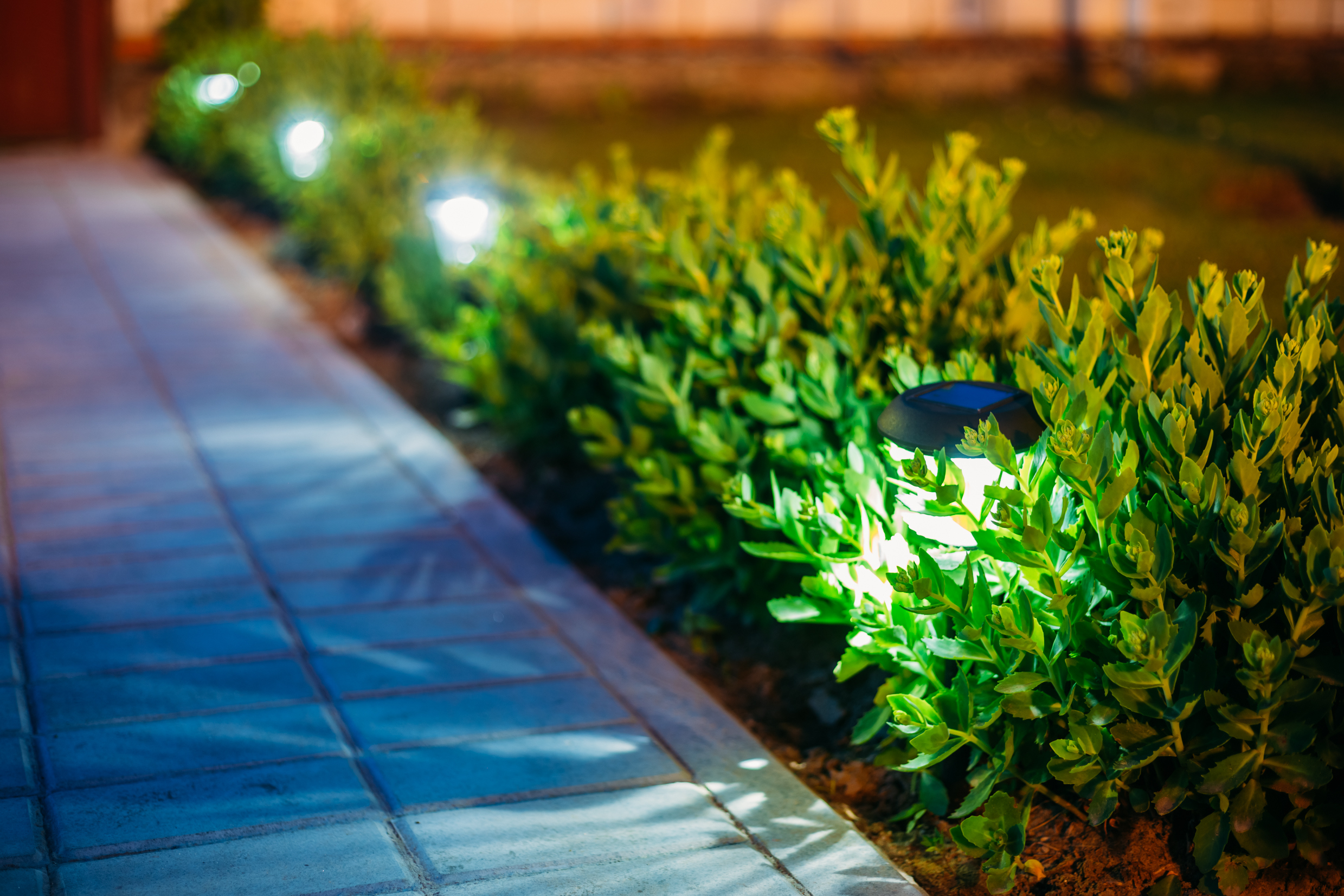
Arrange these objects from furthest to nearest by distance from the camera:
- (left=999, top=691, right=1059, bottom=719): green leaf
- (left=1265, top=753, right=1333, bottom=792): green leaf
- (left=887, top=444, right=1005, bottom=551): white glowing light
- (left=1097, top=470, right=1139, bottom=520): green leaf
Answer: (left=887, top=444, right=1005, bottom=551): white glowing light < (left=999, top=691, right=1059, bottom=719): green leaf < (left=1097, top=470, right=1139, bottom=520): green leaf < (left=1265, top=753, right=1333, bottom=792): green leaf

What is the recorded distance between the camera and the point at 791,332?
4141 millimetres

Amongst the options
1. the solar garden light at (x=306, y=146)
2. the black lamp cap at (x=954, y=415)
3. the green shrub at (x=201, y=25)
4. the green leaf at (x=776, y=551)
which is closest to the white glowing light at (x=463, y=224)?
the solar garden light at (x=306, y=146)

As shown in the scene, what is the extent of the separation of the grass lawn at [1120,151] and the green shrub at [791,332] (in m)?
3.54

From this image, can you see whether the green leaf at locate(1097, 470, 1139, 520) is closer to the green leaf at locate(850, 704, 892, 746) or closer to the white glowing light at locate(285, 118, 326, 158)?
the green leaf at locate(850, 704, 892, 746)

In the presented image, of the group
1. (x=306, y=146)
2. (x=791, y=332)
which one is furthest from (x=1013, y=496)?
(x=306, y=146)

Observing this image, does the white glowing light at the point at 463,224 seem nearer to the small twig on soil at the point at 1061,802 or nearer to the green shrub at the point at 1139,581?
the green shrub at the point at 1139,581

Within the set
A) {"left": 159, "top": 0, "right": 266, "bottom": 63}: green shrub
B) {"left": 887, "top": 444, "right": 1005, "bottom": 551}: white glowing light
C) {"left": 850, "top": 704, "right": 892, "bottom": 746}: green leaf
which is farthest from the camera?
{"left": 159, "top": 0, "right": 266, "bottom": 63}: green shrub

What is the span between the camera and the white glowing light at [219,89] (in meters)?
13.1

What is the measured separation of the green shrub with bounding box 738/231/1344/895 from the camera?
2.69 metres

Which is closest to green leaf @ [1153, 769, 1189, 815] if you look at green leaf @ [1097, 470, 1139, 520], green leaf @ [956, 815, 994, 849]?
green leaf @ [956, 815, 994, 849]

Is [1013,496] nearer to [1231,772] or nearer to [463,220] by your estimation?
[1231,772]

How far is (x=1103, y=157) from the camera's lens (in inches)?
526

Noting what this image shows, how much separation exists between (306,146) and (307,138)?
2.4 inches

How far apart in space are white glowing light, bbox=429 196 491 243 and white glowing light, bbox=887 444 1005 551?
4093 mm
